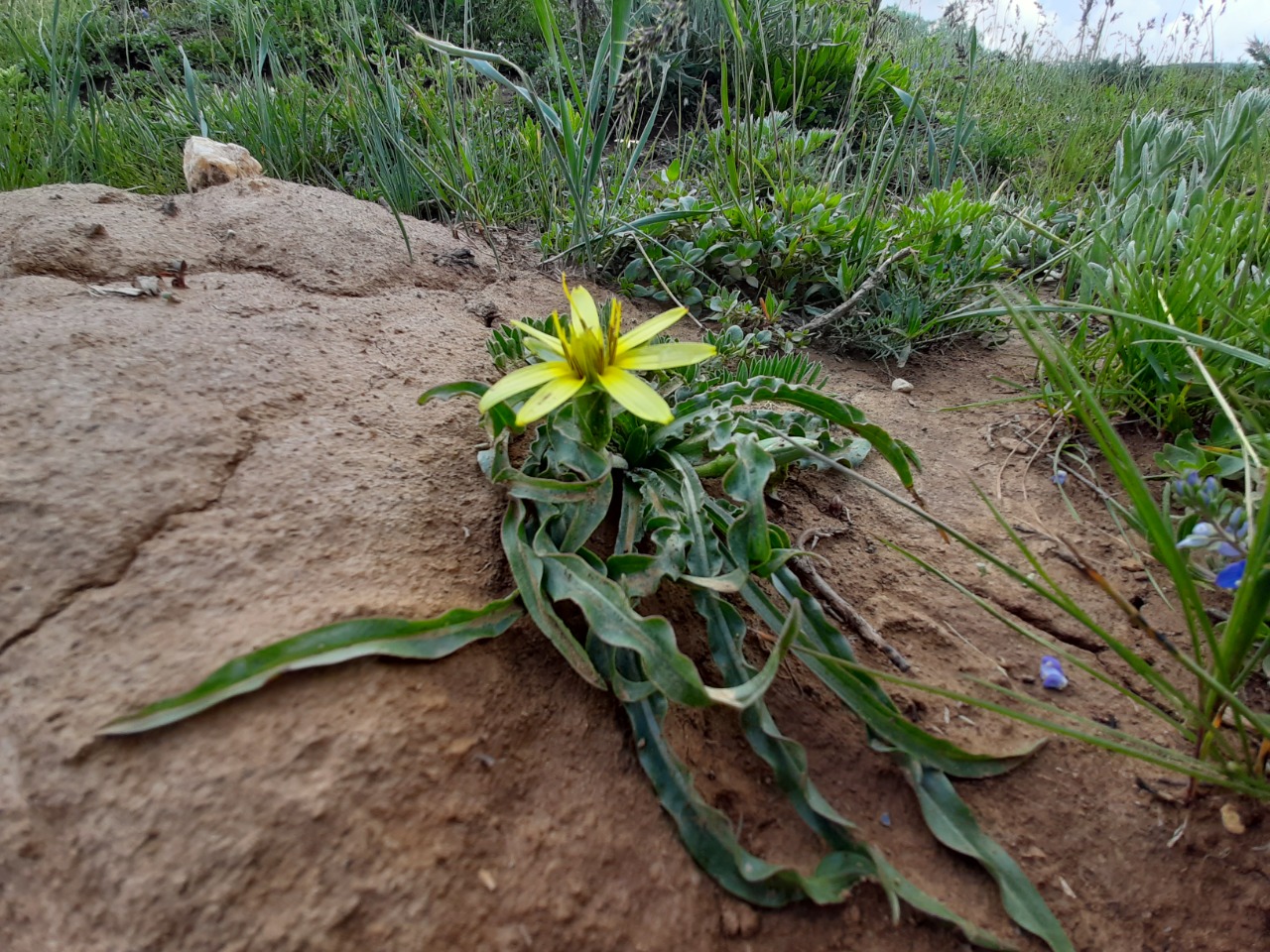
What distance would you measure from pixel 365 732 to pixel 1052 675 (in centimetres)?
109

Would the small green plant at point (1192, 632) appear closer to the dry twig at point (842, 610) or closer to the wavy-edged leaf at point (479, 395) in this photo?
the dry twig at point (842, 610)

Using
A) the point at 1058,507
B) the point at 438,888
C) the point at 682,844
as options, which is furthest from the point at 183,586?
the point at 1058,507

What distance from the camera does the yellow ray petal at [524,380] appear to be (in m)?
Result: 1.02

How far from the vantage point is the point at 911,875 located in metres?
0.96

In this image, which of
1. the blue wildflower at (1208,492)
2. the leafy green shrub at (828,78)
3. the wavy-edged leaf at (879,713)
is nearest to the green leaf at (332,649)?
the wavy-edged leaf at (879,713)

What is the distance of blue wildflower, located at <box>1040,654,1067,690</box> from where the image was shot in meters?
1.24

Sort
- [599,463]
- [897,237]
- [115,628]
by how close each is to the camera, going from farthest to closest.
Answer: [897,237]
[599,463]
[115,628]

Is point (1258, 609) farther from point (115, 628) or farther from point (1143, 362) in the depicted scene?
point (115, 628)

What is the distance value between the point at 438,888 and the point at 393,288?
1.73 m

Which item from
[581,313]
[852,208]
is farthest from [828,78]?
[581,313]

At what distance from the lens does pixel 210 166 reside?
276 cm

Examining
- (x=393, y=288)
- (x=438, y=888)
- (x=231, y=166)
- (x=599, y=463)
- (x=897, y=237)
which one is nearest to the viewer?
(x=438, y=888)

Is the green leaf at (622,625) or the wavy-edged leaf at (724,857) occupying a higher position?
the green leaf at (622,625)

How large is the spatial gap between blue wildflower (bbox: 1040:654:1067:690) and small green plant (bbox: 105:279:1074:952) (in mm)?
239
